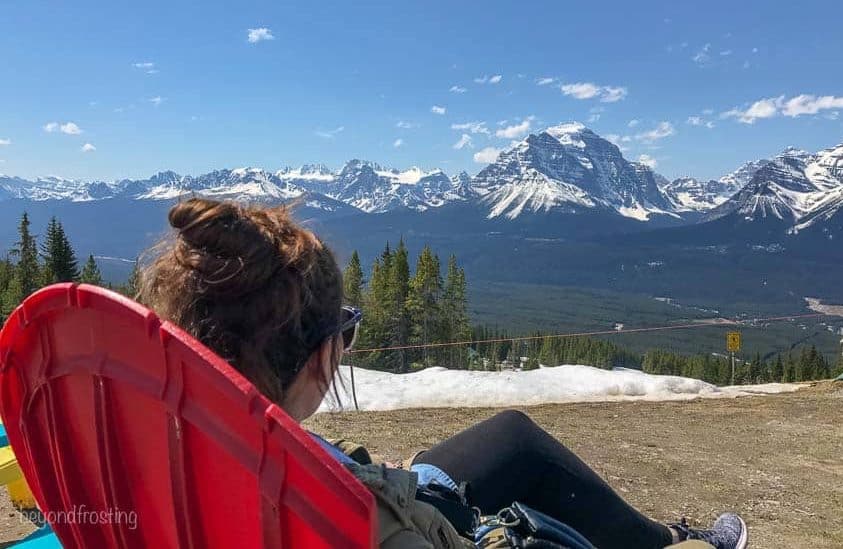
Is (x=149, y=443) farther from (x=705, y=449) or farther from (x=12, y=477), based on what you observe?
(x=705, y=449)

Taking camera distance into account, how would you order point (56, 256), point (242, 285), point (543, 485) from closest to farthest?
point (242, 285) → point (543, 485) → point (56, 256)

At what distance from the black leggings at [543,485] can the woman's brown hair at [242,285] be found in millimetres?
1314

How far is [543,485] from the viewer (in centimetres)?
251

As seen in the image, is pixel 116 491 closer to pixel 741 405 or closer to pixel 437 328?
pixel 741 405

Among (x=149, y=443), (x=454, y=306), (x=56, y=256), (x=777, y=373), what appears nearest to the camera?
(x=149, y=443)

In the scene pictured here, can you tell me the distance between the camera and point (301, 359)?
135cm

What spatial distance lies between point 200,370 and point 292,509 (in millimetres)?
247

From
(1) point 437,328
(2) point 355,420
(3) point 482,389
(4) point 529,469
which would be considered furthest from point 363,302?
(4) point 529,469

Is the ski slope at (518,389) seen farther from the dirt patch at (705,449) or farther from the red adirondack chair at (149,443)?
the red adirondack chair at (149,443)

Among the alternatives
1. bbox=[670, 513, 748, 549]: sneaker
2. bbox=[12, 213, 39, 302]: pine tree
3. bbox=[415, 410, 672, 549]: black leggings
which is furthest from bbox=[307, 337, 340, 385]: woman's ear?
bbox=[12, 213, 39, 302]: pine tree

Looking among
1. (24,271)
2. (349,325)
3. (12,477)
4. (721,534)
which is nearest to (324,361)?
(349,325)

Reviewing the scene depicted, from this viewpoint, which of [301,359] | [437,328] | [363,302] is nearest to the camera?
[301,359]

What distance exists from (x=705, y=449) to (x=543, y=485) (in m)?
5.07

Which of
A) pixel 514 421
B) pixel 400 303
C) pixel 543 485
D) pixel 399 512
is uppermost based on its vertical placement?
A: pixel 399 512
